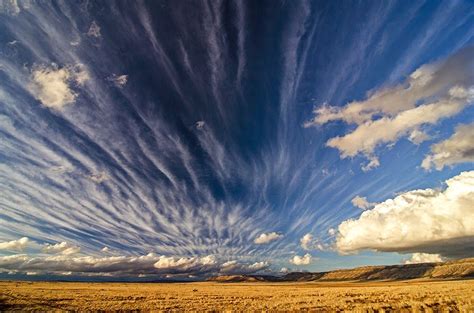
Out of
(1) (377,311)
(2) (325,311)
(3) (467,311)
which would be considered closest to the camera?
(3) (467,311)

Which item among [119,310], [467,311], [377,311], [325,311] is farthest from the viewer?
[119,310]

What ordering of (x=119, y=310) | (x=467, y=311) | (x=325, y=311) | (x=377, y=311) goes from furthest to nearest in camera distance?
(x=119, y=310)
(x=325, y=311)
(x=377, y=311)
(x=467, y=311)

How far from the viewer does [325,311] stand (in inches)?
1180

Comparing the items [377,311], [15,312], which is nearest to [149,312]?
[15,312]

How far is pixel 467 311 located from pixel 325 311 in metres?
11.8

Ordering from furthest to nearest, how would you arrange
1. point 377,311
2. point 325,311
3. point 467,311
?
point 325,311
point 377,311
point 467,311

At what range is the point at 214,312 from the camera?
3088 centimetres

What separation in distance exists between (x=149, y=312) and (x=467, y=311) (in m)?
28.9

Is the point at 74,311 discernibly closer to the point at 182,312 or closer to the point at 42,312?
the point at 42,312

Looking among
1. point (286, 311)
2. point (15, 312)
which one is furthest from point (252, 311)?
point (15, 312)

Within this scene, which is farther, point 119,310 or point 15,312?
point 119,310

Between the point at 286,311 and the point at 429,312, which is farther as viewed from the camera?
the point at 286,311

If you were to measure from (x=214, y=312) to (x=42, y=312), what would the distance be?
1655cm

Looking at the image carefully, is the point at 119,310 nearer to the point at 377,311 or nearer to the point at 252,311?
the point at 252,311
